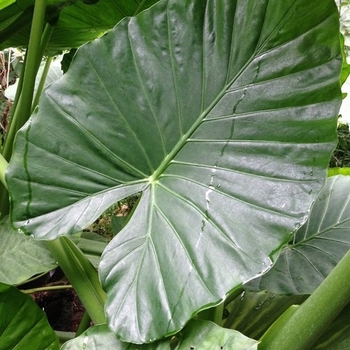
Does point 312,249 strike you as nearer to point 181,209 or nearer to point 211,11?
point 181,209

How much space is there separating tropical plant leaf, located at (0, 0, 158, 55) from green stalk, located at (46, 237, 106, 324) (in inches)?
22.1

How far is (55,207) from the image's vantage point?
2.19ft

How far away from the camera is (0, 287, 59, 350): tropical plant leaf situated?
688 mm

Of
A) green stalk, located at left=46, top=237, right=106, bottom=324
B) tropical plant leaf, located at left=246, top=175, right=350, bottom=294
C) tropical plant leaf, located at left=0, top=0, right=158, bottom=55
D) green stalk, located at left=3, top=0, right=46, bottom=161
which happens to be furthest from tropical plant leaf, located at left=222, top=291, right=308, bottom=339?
tropical plant leaf, located at left=0, top=0, right=158, bottom=55

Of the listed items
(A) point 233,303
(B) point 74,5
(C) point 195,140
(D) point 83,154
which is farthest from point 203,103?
(B) point 74,5

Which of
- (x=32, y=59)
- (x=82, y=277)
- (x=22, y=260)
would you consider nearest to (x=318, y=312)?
(x=82, y=277)

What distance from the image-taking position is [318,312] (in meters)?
0.52

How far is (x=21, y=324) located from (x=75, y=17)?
82 centimetres

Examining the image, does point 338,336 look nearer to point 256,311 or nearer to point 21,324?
point 256,311

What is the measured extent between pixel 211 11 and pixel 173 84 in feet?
0.36

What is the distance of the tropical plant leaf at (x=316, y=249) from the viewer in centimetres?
75

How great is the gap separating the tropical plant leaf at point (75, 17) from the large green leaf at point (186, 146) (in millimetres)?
465

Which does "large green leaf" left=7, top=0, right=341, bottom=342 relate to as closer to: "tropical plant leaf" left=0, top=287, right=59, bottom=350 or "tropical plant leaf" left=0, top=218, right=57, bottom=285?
"tropical plant leaf" left=0, top=287, right=59, bottom=350

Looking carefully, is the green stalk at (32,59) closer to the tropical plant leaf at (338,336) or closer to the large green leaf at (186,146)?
the large green leaf at (186,146)
